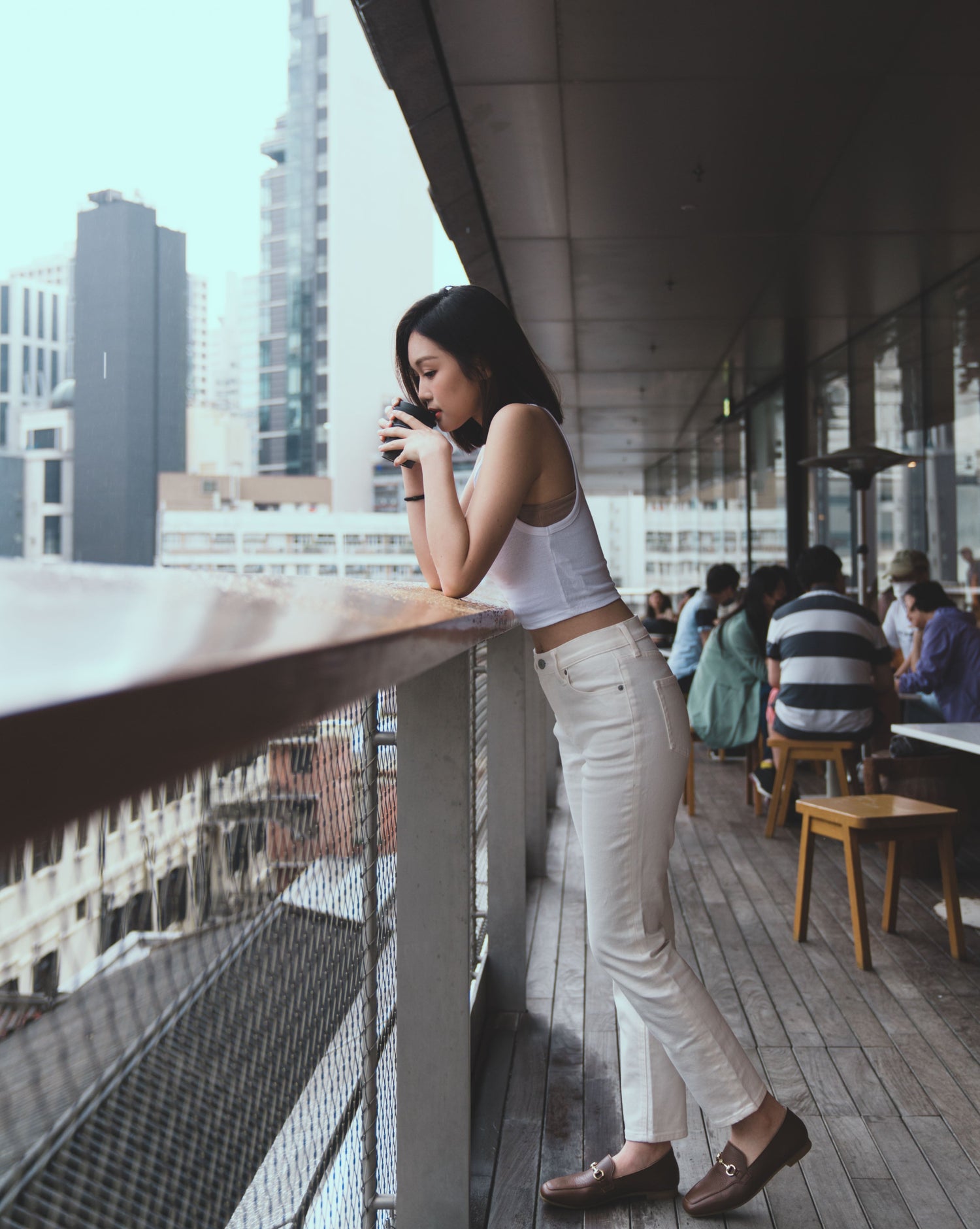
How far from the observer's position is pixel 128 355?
8.38 meters

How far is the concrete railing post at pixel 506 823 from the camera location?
2723 millimetres

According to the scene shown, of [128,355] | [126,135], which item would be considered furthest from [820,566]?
[126,135]

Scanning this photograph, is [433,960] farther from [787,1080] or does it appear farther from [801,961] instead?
[801,961]

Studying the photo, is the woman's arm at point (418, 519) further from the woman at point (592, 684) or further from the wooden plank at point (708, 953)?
the wooden plank at point (708, 953)

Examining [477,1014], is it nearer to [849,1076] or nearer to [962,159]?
[849,1076]

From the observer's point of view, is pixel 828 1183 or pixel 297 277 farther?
pixel 297 277

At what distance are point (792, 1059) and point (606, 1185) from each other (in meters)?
0.81

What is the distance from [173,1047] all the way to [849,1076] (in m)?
2.08

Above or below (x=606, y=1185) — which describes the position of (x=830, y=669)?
above

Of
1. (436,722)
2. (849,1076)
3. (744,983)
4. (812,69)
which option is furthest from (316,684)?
(812,69)

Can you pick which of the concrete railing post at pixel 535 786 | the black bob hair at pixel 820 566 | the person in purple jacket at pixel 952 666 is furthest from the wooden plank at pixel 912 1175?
the black bob hair at pixel 820 566

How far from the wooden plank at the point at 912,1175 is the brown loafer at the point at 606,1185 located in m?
0.41

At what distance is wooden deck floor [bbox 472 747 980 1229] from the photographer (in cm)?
186

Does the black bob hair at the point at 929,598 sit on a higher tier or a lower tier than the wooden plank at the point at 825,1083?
higher
